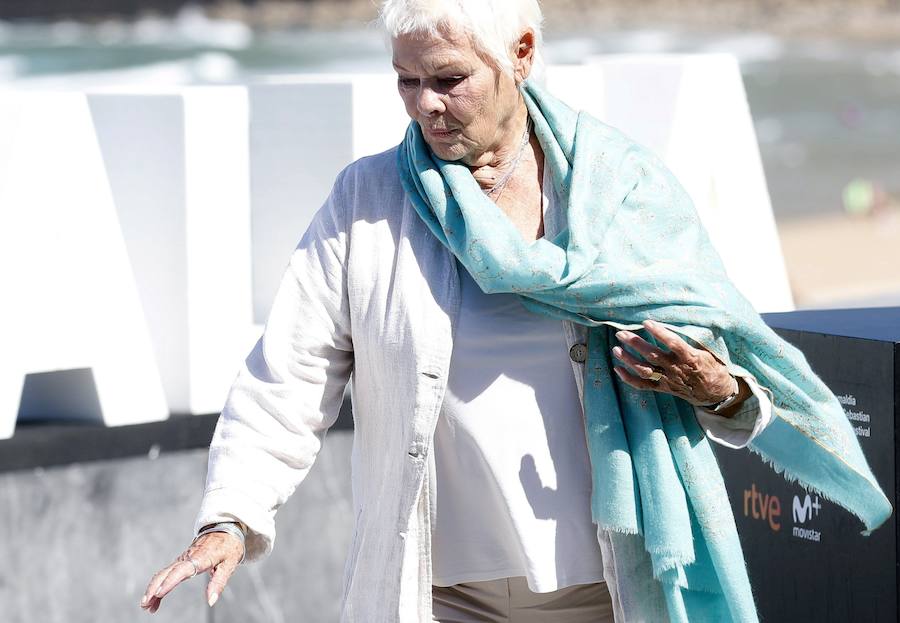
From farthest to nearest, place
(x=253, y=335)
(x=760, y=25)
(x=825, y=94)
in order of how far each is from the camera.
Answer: (x=760, y=25), (x=825, y=94), (x=253, y=335)

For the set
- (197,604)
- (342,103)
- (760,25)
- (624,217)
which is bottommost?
(197,604)

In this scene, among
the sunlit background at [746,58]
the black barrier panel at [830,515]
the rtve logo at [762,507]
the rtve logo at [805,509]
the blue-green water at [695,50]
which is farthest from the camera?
the blue-green water at [695,50]

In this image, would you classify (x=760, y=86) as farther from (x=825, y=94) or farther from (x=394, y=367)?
(x=394, y=367)

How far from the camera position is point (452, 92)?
7.41ft

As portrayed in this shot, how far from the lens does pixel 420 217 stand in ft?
7.68

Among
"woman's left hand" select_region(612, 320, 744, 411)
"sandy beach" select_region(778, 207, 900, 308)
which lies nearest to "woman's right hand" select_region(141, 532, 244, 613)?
"woman's left hand" select_region(612, 320, 744, 411)

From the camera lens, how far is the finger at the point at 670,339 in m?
2.21

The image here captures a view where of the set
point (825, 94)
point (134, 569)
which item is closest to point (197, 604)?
point (134, 569)

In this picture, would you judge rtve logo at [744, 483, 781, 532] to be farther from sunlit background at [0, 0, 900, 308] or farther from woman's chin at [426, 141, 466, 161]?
sunlit background at [0, 0, 900, 308]

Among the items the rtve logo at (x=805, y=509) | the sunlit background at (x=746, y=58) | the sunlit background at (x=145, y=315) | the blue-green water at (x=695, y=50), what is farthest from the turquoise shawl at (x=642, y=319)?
the blue-green water at (x=695, y=50)

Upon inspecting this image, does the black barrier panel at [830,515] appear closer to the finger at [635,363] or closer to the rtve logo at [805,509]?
the rtve logo at [805,509]

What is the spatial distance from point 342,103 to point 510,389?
245 centimetres

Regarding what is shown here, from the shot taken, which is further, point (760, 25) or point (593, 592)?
point (760, 25)

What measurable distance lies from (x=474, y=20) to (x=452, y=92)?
4.7 inches
